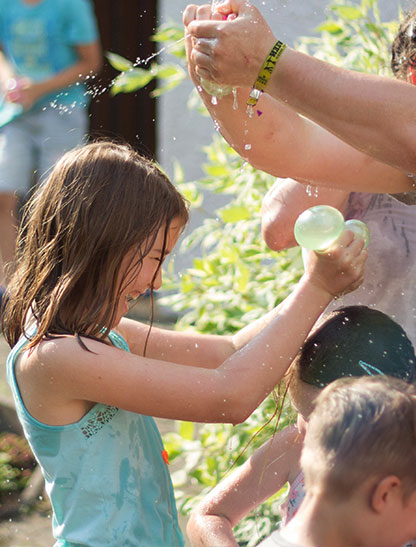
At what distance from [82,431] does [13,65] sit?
2.56m

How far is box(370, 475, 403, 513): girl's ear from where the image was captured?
4.17 ft

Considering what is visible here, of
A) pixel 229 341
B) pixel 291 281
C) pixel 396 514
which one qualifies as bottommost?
pixel 291 281

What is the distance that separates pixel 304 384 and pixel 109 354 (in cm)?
39

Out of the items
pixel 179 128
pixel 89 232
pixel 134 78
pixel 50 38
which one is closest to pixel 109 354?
pixel 89 232

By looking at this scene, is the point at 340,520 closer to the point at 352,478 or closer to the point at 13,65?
the point at 352,478

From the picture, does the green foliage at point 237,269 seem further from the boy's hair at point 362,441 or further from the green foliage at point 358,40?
the boy's hair at point 362,441

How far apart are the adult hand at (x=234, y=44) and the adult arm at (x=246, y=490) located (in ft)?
2.56

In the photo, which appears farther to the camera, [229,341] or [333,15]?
[333,15]

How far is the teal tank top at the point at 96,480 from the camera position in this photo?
170 centimetres

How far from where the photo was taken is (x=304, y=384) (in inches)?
67.6

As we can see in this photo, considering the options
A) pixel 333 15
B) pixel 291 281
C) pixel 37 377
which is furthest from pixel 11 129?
pixel 37 377

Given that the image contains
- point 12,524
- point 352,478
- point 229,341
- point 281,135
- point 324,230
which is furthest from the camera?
point 12,524

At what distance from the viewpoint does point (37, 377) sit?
167cm

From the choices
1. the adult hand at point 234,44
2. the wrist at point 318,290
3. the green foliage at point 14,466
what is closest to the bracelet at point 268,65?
the adult hand at point 234,44
